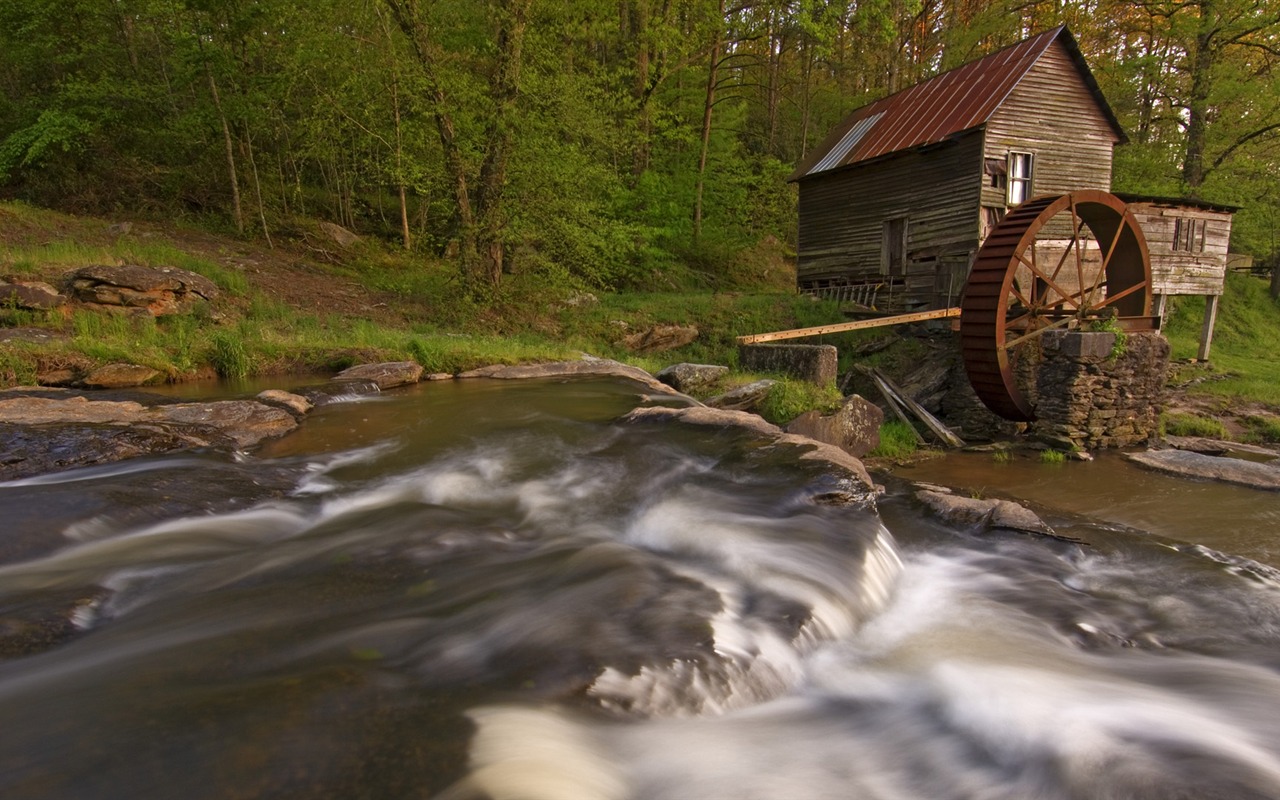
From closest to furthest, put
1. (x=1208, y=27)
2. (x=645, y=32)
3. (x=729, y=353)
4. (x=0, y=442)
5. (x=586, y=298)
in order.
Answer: (x=0, y=442), (x=729, y=353), (x=586, y=298), (x=1208, y=27), (x=645, y=32)

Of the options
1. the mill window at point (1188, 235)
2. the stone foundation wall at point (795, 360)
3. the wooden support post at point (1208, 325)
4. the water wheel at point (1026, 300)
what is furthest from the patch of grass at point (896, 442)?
the wooden support post at point (1208, 325)

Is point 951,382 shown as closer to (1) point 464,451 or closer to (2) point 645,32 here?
(1) point 464,451

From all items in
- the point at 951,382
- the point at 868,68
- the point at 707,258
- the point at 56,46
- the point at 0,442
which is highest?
the point at 868,68

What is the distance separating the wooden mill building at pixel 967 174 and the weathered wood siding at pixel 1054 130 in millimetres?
28

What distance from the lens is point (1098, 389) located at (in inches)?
428

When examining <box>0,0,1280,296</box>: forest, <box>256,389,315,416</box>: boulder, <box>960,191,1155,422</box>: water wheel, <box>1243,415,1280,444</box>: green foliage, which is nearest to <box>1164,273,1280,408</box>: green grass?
<box>1243,415,1280,444</box>: green foliage

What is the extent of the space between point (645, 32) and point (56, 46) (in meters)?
16.3

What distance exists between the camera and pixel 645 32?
21.2 meters

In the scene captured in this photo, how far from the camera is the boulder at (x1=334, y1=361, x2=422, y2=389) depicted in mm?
8727

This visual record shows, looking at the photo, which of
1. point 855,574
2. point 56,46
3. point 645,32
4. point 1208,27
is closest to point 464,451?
point 855,574

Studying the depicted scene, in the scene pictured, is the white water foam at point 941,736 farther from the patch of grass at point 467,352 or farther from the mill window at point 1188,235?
the mill window at point 1188,235

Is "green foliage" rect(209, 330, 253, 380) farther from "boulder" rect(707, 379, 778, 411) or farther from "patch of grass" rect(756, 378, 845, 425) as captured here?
"patch of grass" rect(756, 378, 845, 425)

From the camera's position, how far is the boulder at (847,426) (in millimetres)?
8010

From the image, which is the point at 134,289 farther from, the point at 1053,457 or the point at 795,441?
the point at 1053,457
